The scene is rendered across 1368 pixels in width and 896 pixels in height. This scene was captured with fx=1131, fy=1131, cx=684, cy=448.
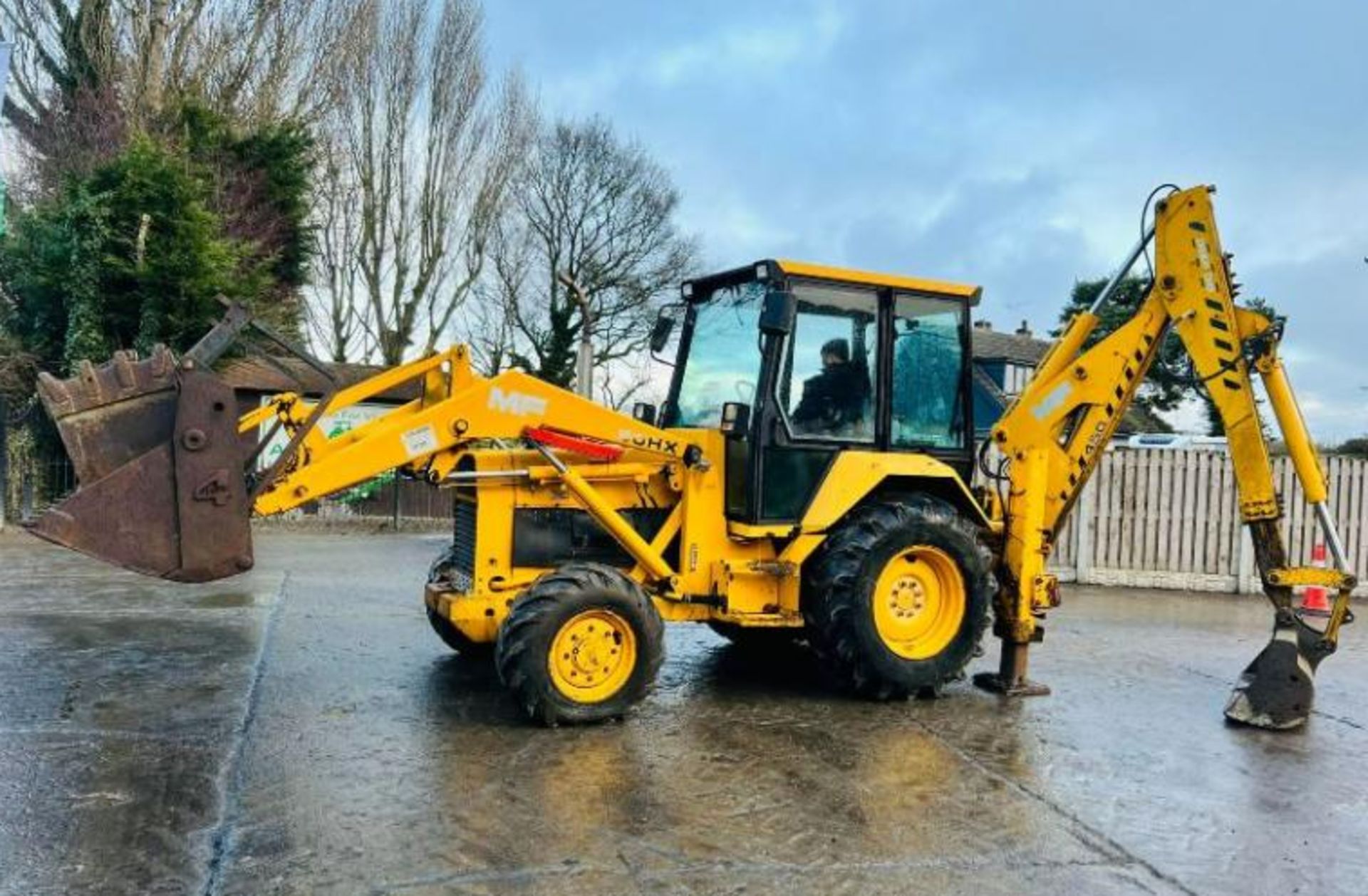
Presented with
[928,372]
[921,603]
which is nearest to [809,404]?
[928,372]

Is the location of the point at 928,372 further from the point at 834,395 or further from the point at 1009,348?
the point at 1009,348

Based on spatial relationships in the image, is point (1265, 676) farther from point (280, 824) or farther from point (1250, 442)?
point (280, 824)

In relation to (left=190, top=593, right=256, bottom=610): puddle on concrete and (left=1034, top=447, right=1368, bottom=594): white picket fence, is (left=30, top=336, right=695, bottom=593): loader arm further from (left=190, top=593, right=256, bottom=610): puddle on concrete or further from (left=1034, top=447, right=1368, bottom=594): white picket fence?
(left=1034, top=447, right=1368, bottom=594): white picket fence

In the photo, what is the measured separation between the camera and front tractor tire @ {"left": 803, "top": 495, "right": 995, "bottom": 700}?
6.63 metres

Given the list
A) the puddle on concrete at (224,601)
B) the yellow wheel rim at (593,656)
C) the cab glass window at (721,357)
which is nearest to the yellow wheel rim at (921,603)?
the cab glass window at (721,357)

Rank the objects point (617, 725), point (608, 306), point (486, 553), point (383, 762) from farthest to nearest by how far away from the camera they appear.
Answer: point (608, 306) < point (486, 553) < point (617, 725) < point (383, 762)

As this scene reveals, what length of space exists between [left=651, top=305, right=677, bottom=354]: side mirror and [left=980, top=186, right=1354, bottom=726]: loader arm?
2.35 m

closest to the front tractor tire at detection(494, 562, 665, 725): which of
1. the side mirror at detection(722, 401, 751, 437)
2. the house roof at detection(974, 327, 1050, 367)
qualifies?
the side mirror at detection(722, 401, 751, 437)

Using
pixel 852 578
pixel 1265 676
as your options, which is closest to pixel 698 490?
pixel 852 578

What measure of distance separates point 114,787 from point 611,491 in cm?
302

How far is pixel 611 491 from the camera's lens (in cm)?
679

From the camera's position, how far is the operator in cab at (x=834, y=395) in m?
6.86

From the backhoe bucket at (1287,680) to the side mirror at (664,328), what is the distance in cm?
420

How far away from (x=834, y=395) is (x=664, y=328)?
4.90 ft
